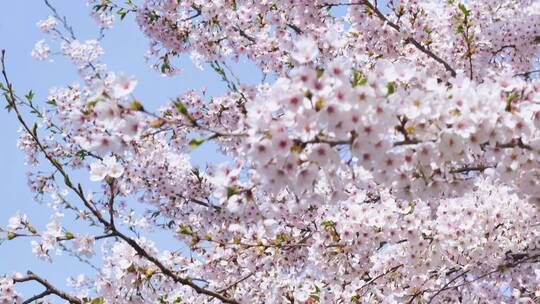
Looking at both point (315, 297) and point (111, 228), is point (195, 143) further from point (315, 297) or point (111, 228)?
point (315, 297)

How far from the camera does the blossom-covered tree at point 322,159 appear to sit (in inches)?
112

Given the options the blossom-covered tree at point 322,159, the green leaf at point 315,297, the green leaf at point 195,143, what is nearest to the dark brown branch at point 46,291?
the blossom-covered tree at point 322,159

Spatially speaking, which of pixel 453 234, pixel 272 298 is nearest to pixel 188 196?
pixel 272 298

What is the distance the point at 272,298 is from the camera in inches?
245

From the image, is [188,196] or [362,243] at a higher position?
[188,196]

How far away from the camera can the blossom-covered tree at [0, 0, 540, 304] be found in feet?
9.34

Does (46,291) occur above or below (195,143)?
above

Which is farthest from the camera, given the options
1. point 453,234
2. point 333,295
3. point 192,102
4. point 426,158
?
point 192,102

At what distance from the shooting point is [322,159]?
2.84 m

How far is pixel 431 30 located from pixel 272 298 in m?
4.40

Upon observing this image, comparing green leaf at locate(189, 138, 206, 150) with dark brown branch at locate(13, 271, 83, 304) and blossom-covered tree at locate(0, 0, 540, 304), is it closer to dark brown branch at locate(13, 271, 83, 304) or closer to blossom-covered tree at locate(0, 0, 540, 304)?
blossom-covered tree at locate(0, 0, 540, 304)

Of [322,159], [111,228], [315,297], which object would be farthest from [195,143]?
[315,297]

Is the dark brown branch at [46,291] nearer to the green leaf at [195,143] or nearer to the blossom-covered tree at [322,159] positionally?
the blossom-covered tree at [322,159]

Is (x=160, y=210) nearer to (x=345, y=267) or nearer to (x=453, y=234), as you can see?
(x=345, y=267)
